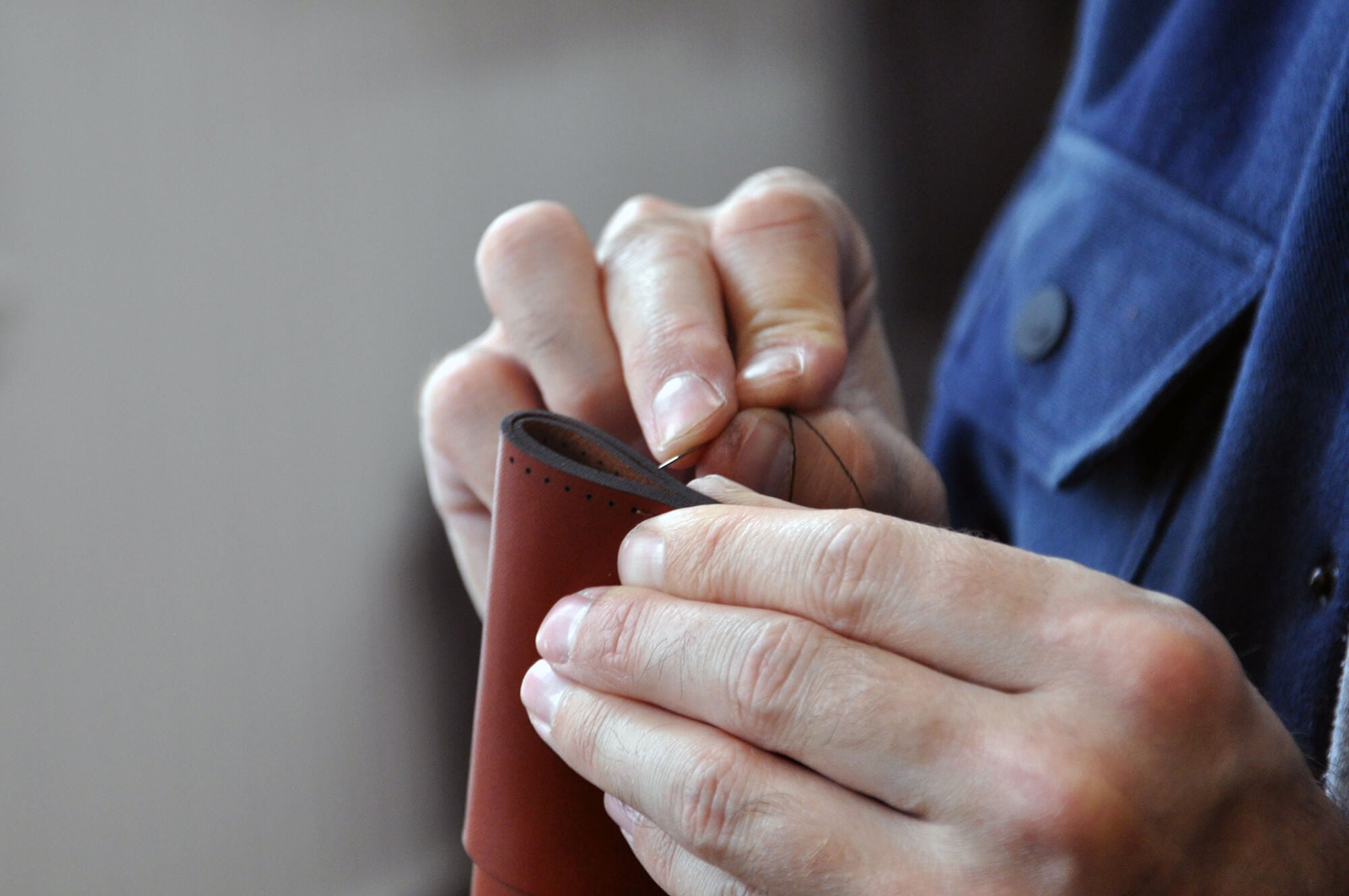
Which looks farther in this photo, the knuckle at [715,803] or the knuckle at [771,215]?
the knuckle at [771,215]

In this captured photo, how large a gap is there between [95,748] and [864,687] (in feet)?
2.18

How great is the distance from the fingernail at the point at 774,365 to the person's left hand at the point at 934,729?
16cm

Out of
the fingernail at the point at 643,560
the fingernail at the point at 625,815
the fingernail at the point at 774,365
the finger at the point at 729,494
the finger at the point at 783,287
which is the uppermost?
the finger at the point at 783,287

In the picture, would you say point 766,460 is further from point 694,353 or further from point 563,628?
point 563,628

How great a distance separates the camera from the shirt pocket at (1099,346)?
2.60ft

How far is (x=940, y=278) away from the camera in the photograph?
2.11 m

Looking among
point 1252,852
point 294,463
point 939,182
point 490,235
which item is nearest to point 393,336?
point 294,463

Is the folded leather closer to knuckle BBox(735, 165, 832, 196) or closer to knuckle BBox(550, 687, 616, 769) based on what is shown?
knuckle BBox(550, 687, 616, 769)

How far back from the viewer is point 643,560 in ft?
1.74

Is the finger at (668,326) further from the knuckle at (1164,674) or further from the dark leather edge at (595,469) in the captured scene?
the knuckle at (1164,674)

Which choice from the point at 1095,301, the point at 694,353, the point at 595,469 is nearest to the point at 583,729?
the point at 595,469

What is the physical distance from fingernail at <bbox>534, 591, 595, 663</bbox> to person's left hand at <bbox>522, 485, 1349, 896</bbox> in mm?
27

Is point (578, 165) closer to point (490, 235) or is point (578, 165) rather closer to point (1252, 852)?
point (490, 235)

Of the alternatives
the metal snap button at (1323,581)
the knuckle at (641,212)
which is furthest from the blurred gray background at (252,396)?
the metal snap button at (1323,581)
